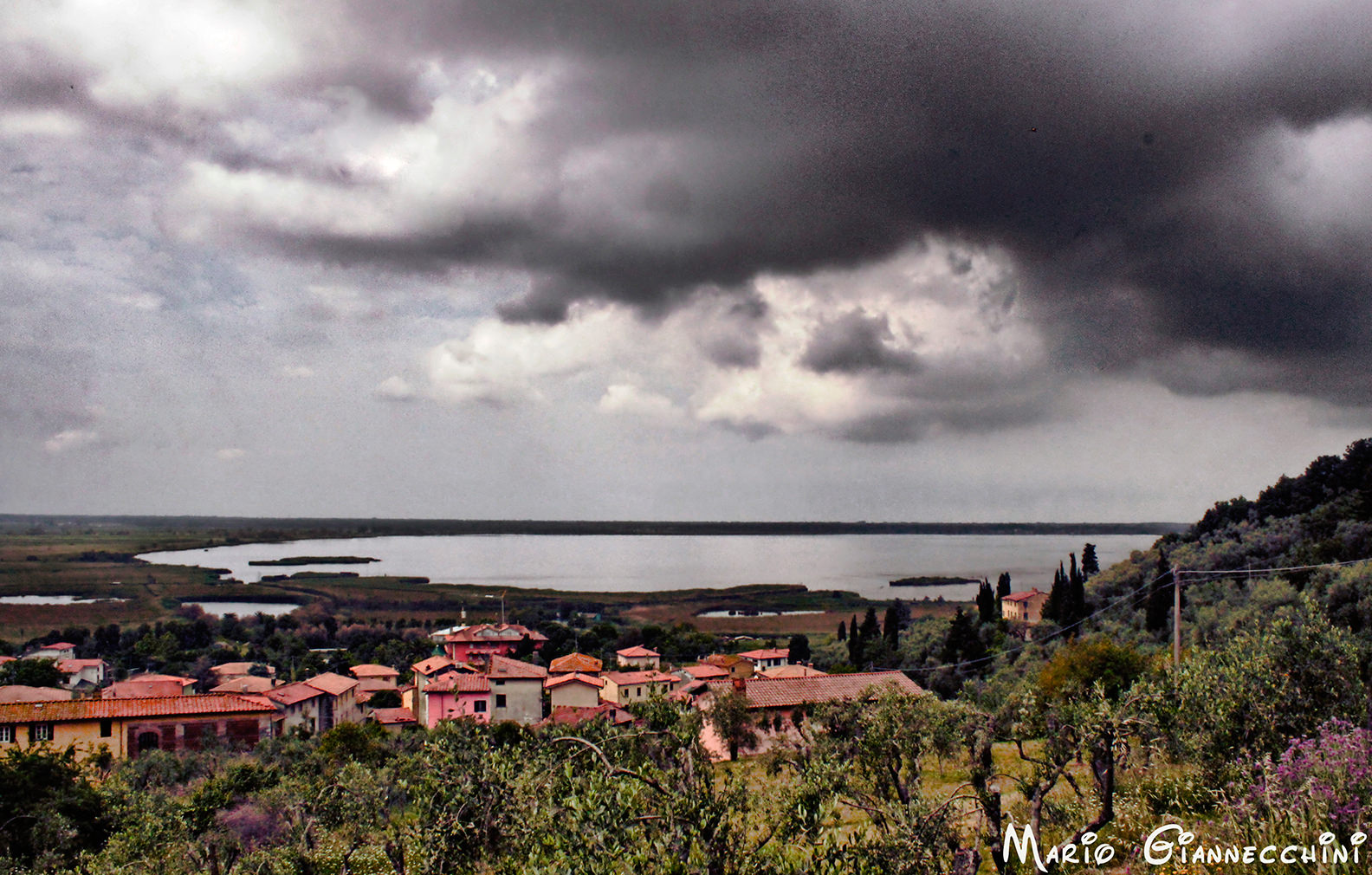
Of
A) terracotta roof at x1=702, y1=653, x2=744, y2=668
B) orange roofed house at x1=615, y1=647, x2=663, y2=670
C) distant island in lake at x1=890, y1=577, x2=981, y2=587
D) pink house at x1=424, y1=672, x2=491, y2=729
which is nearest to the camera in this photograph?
pink house at x1=424, y1=672, x2=491, y2=729

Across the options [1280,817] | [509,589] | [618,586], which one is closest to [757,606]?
[618,586]

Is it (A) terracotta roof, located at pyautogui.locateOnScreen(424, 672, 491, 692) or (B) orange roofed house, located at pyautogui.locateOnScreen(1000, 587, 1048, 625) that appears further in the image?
(B) orange roofed house, located at pyautogui.locateOnScreen(1000, 587, 1048, 625)

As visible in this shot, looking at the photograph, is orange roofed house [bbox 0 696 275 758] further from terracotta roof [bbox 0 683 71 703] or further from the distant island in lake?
the distant island in lake

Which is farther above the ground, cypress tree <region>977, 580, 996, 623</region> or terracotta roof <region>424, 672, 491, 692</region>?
cypress tree <region>977, 580, 996, 623</region>

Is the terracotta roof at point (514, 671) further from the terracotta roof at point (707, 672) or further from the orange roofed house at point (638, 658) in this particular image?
the orange roofed house at point (638, 658)

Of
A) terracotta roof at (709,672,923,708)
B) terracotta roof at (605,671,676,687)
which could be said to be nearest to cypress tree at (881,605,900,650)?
terracotta roof at (605,671,676,687)

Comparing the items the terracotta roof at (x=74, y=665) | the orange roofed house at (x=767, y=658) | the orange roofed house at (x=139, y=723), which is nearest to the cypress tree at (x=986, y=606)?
the orange roofed house at (x=767, y=658)

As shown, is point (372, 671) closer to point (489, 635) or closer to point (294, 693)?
point (489, 635)
